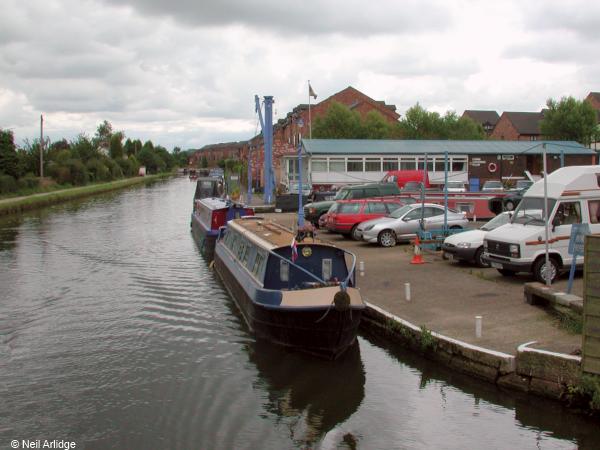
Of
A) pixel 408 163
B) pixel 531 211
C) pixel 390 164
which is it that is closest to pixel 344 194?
pixel 531 211

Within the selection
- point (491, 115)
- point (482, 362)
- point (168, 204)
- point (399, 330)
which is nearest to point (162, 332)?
point (399, 330)

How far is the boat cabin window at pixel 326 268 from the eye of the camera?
12711mm

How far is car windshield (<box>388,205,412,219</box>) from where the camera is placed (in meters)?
23.2

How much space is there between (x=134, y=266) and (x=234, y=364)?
11.9 meters

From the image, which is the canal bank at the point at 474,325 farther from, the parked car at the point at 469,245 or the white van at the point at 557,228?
the white van at the point at 557,228

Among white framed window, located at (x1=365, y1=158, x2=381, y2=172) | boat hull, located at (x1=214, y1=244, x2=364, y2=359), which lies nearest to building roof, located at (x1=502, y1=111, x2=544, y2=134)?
white framed window, located at (x1=365, y1=158, x2=381, y2=172)

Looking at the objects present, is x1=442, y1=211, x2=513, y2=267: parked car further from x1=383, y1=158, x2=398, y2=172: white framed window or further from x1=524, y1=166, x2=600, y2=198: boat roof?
x1=383, y1=158, x2=398, y2=172: white framed window

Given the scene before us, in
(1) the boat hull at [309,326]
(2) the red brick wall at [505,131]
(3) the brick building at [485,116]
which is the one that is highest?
(3) the brick building at [485,116]

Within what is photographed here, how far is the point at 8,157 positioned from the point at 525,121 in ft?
225

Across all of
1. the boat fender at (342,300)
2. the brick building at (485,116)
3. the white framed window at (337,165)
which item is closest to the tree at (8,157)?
the white framed window at (337,165)

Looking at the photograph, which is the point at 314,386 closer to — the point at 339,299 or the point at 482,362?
the point at 339,299

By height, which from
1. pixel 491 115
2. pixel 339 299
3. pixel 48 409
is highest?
pixel 491 115

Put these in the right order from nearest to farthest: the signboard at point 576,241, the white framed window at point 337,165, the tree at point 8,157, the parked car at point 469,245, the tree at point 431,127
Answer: the signboard at point 576,241 < the parked car at point 469,245 < the white framed window at point 337,165 < the tree at point 8,157 < the tree at point 431,127

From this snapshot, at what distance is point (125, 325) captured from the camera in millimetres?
14617
